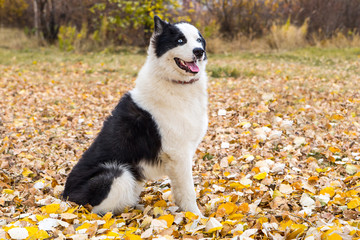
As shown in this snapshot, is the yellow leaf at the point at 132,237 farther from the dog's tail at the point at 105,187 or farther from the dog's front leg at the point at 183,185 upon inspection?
the dog's front leg at the point at 183,185

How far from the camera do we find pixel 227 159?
4.30 meters

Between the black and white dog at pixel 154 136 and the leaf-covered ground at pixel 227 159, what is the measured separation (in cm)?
18

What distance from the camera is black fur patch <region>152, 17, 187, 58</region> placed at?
9.86 feet

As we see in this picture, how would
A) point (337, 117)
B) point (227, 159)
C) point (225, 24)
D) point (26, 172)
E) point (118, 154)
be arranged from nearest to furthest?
point (118, 154)
point (26, 172)
point (227, 159)
point (337, 117)
point (225, 24)

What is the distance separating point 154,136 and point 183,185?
484 millimetres

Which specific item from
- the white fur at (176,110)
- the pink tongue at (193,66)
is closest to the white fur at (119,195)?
the white fur at (176,110)

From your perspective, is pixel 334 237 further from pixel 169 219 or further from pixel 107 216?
pixel 107 216

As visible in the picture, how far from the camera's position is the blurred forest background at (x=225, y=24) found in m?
14.6

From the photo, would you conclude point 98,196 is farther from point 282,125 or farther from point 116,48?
point 116,48

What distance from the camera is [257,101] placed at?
654cm

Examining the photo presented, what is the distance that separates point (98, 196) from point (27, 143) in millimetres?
2706

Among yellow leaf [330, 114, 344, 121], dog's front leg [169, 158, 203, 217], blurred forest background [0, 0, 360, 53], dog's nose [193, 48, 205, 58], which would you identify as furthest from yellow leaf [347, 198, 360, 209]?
blurred forest background [0, 0, 360, 53]

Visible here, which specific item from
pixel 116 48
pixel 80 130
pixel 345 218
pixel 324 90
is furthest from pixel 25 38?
pixel 345 218

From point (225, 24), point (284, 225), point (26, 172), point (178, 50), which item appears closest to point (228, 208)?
point (284, 225)
